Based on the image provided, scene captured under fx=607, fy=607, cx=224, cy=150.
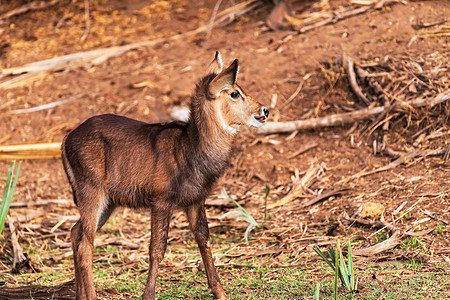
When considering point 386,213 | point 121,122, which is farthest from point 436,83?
point 121,122

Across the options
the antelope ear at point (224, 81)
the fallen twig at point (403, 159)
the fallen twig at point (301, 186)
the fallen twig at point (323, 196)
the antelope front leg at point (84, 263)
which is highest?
the antelope ear at point (224, 81)

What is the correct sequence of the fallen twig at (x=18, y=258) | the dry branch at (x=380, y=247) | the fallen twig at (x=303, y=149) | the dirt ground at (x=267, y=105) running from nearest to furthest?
the dry branch at (x=380, y=247), the fallen twig at (x=18, y=258), the dirt ground at (x=267, y=105), the fallen twig at (x=303, y=149)

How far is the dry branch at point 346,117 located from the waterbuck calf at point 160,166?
128 inches

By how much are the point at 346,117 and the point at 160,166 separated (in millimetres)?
3947

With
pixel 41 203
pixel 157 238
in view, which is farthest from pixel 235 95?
pixel 41 203

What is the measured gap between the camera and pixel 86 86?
11.1 meters

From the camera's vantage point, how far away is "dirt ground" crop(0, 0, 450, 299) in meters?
7.06

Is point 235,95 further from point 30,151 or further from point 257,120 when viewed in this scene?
point 30,151

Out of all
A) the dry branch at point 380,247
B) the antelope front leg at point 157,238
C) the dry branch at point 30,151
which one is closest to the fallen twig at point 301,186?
the dry branch at point 380,247

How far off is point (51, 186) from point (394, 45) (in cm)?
571

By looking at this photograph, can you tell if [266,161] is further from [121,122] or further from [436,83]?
[121,122]

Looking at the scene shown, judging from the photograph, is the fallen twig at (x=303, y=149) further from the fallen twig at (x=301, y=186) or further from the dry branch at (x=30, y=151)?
the dry branch at (x=30, y=151)

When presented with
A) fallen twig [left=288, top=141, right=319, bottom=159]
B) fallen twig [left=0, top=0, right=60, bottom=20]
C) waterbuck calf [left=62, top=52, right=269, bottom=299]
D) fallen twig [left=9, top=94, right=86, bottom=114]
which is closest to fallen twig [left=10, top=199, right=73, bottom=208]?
fallen twig [left=9, top=94, right=86, bottom=114]

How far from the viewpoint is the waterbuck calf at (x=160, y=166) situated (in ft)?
18.1
